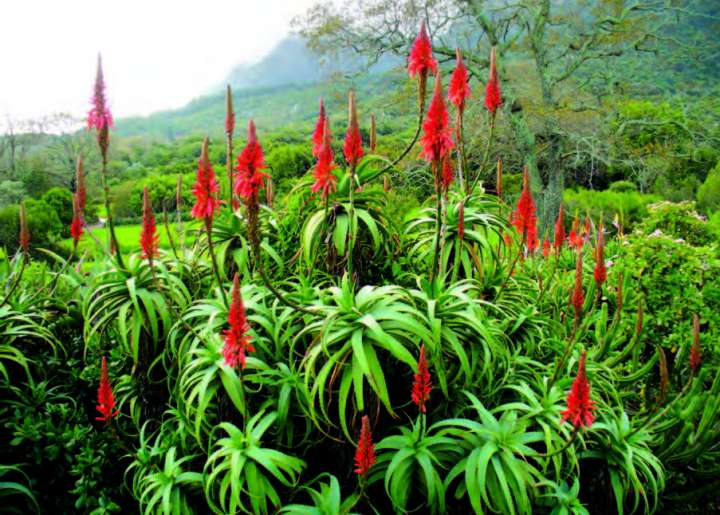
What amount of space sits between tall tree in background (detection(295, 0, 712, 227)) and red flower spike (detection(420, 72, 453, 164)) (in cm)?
1495

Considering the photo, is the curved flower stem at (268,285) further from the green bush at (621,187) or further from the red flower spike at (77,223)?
the green bush at (621,187)

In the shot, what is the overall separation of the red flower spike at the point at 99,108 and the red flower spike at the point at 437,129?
136 centimetres

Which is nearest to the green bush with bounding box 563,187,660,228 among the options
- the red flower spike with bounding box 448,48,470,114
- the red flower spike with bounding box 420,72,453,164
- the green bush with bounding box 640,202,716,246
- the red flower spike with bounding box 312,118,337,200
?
the green bush with bounding box 640,202,716,246

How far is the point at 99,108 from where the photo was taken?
2.02m

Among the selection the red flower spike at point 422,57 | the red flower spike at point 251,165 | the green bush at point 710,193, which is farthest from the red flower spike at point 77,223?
the green bush at point 710,193

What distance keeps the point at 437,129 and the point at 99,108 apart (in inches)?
56.3

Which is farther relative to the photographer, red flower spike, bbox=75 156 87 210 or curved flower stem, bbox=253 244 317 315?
red flower spike, bbox=75 156 87 210

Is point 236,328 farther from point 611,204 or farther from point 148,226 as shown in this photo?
point 611,204

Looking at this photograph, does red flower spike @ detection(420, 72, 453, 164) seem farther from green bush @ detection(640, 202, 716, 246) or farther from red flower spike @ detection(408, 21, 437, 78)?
green bush @ detection(640, 202, 716, 246)

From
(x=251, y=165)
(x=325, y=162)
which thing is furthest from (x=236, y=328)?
(x=325, y=162)

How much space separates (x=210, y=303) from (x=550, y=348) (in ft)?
6.79

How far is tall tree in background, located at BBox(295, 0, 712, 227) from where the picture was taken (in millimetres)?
16656

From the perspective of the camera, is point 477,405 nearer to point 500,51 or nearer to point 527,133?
point 527,133

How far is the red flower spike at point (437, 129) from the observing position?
1976 mm
